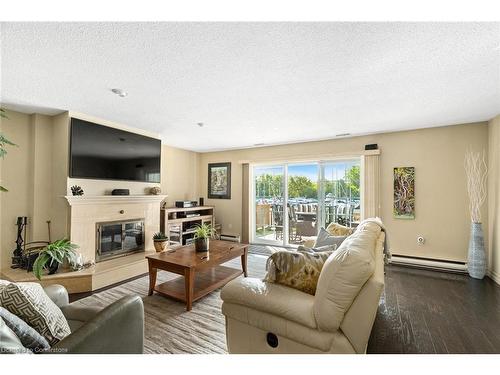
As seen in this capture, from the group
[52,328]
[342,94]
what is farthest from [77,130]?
[342,94]

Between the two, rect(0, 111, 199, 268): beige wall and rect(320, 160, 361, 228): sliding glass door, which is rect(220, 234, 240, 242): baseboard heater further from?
rect(0, 111, 199, 268): beige wall

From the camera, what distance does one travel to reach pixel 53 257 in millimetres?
2527

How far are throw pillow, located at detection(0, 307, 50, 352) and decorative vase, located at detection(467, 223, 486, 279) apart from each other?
15.2 ft

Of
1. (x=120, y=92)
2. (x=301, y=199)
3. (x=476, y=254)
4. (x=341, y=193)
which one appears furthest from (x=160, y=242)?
(x=476, y=254)

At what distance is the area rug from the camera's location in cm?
171

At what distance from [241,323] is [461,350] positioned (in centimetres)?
174

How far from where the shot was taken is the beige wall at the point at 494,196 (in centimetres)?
304

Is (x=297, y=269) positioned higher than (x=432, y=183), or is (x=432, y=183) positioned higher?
(x=432, y=183)

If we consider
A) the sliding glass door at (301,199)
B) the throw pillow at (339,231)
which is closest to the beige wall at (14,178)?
the sliding glass door at (301,199)

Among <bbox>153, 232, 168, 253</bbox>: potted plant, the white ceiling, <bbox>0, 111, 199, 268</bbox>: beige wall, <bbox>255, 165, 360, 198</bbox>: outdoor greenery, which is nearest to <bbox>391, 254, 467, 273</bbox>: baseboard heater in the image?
<bbox>255, 165, 360, 198</bbox>: outdoor greenery

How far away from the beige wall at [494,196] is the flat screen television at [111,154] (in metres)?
5.33

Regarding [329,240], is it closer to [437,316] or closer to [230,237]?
[437,316]

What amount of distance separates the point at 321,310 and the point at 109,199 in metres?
3.32
